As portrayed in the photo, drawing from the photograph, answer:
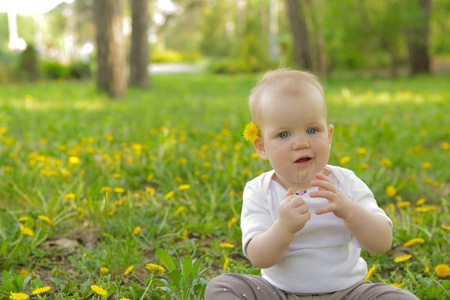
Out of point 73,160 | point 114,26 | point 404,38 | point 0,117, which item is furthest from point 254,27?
point 73,160

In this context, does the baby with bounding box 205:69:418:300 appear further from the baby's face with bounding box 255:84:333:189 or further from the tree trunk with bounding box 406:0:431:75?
the tree trunk with bounding box 406:0:431:75

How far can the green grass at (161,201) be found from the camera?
6.78 feet

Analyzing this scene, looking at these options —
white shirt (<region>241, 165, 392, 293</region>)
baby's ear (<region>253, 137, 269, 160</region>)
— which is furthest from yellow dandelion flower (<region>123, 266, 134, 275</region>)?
baby's ear (<region>253, 137, 269, 160</region>)

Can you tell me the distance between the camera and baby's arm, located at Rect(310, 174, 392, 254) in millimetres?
1481

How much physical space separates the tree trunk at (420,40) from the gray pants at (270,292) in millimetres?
12016

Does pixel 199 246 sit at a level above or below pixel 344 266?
below

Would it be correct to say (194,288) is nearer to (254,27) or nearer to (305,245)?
(305,245)

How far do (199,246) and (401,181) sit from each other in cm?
154

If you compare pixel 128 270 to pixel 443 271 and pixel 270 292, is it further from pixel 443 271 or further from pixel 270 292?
pixel 443 271

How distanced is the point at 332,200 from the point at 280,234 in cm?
19

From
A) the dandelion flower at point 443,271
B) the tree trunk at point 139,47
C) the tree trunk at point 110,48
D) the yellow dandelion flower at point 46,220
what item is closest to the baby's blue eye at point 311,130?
the dandelion flower at point 443,271

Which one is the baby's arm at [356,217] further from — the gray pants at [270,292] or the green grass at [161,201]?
the green grass at [161,201]

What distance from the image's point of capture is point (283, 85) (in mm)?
1597

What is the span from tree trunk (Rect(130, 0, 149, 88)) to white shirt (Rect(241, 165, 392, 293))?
10287 mm
